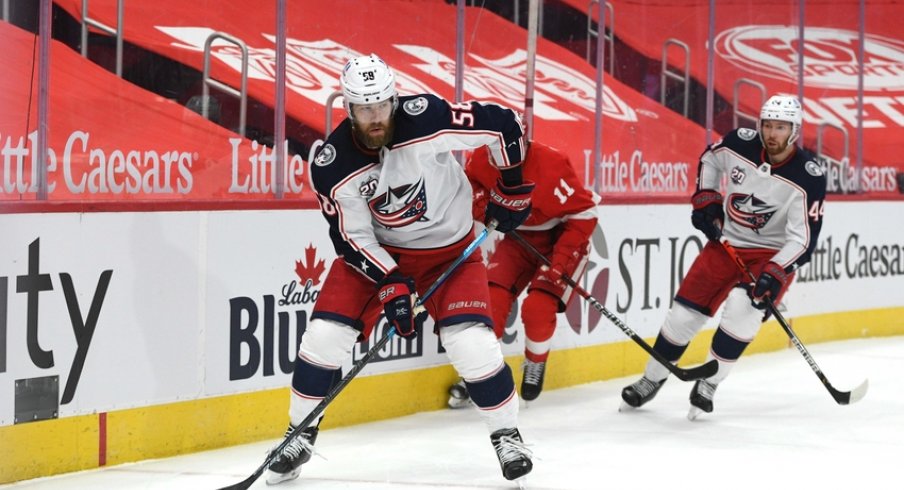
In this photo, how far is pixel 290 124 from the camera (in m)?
4.85

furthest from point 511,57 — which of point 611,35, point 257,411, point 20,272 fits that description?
point 20,272

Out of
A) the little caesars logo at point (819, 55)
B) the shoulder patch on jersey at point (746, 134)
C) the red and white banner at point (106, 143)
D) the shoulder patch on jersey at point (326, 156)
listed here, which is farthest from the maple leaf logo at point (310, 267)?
the little caesars logo at point (819, 55)

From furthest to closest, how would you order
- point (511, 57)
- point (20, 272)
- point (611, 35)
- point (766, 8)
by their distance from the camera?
point (766, 8)
point (611, 35)
point (511, 57)
point (20, 272)

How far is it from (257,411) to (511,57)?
2149mm

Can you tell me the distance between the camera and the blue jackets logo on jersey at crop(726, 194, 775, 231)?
510cm

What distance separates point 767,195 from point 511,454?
1863mm

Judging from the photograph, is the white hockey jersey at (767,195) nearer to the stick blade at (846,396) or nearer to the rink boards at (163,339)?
the stick blade at (846,396)

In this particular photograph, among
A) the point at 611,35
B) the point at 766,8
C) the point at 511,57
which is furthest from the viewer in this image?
the point at 766,8

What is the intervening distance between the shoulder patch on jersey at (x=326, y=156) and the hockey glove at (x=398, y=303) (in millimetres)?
358

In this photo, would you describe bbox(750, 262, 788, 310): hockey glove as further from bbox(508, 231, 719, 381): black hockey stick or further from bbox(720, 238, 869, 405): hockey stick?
bbox(508, 231, 719, 381): black hockey stick

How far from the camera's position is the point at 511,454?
372 cm

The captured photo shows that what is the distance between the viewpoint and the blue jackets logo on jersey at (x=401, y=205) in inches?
149

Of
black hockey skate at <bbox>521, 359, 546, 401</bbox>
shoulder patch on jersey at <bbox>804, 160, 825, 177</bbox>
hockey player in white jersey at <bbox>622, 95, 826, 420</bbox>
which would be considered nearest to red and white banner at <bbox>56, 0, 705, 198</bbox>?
hockey player in white jersey at <bbox>622, 95, 826, 420</bbox>

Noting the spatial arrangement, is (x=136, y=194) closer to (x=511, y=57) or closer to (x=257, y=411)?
(x=257, y=411)
